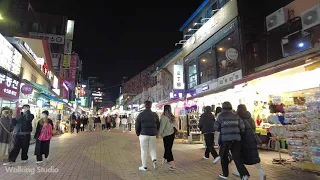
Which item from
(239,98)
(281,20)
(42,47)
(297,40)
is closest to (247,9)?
(281,20)

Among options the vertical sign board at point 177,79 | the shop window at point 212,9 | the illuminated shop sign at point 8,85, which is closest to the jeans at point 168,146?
the illuminated shop sign at point 8,85

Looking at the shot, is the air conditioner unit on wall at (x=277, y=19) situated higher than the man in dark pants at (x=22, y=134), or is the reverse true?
the air conditioner unit on wall at (x=277, y=19)

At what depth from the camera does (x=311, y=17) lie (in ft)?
31.4

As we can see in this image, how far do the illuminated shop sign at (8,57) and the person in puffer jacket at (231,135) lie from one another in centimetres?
995

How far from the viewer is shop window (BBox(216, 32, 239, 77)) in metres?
13.4

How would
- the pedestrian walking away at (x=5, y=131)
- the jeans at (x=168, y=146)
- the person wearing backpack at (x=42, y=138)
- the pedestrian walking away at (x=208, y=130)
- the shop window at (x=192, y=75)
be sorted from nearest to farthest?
1. the jeans at (x=168, y=146)
2. the person wearing backpack at (x=42, y=138)
3. the pedestrian walking away at (x=5, y=131)
4. the pedestrian walking away at (x=208, y=130)
5. the shop window at (x=192, y=75)

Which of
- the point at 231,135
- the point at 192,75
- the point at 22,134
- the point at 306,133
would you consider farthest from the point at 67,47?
the point at 306,133

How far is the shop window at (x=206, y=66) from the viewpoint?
1668 cm

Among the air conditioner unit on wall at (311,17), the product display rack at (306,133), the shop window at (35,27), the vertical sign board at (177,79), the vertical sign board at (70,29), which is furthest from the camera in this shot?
the shop window at (35,27)

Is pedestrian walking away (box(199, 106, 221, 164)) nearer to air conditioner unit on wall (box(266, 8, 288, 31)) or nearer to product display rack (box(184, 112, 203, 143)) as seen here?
product display rack (box(184, 112, 203, 143))

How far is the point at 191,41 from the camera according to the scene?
19.3 metres

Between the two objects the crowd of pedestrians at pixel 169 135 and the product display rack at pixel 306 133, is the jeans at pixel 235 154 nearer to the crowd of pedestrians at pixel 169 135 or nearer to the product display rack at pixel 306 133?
the crowd of pedestrians at pixel 169 135

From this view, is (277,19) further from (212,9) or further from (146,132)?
(146,132)

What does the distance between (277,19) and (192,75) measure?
8769 millimetres
